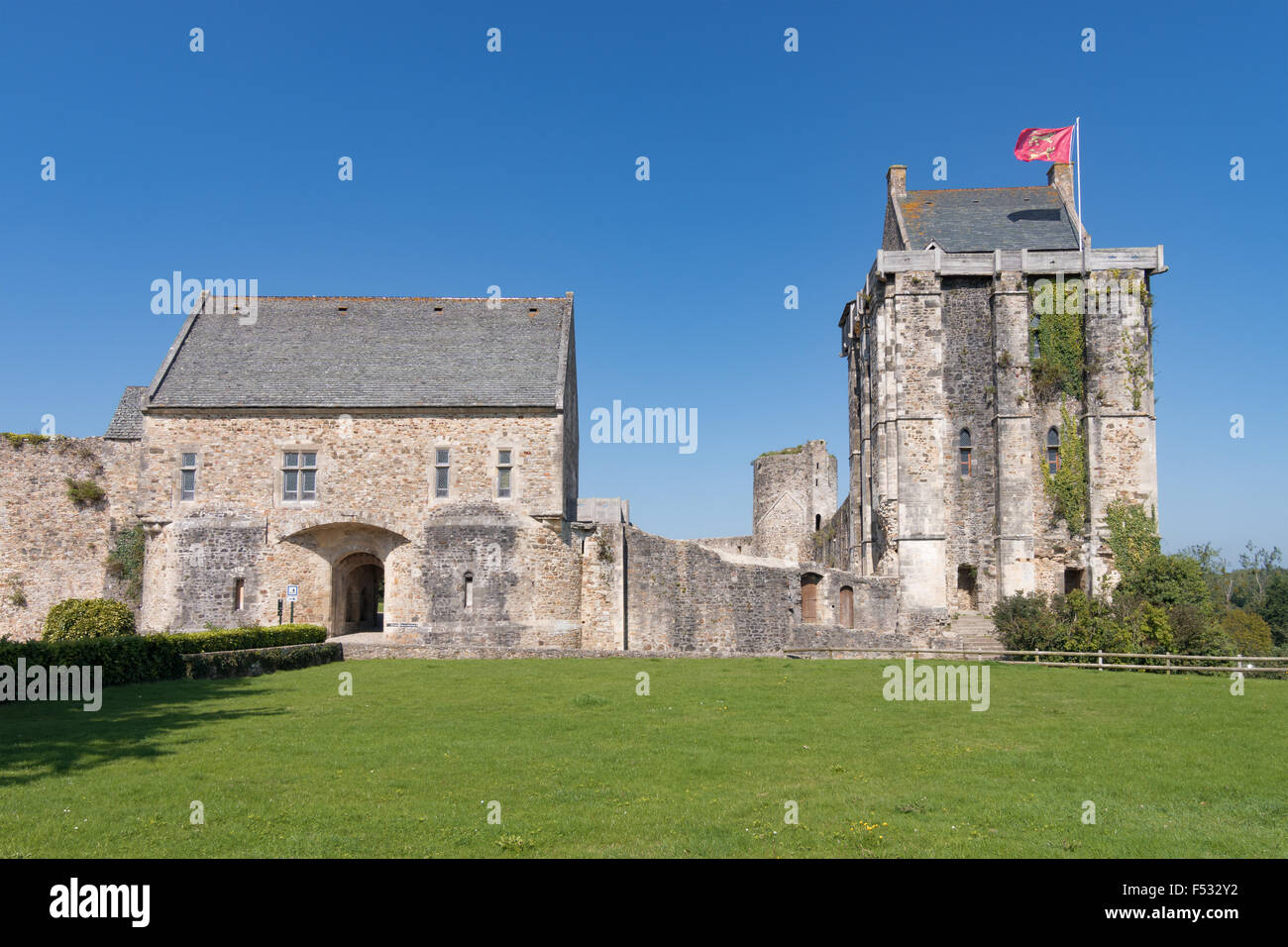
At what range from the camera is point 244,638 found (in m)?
22.5

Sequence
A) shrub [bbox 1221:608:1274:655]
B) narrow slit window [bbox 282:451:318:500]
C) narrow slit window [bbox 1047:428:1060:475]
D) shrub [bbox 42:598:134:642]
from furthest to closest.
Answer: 1. shrub [bbox 1221:608:1274:655]
2. narrow slit window [bbox 1047:428:1060:475]
3. narrow slit window [bbox 282:451:318:500]
4. shrub [bbox 42:598:134:642]

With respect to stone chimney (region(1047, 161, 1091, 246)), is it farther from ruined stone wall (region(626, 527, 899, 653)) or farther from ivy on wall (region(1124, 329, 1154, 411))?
ruined stone wall (region(626, 527, 899, 653))

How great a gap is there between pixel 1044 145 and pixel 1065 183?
442 centimetres

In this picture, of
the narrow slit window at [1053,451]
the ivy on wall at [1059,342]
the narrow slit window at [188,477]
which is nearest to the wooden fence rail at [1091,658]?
the narrow slit window at [1053,451]

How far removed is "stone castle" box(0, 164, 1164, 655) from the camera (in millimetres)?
28781

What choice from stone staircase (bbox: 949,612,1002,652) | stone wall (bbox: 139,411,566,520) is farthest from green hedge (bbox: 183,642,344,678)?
stone staircase (bbox: 949,612,1002,652)

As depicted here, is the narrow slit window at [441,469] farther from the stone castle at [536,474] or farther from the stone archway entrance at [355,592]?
the stone archway entrance at [355,592]

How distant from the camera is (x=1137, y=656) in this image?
24484 millimetres

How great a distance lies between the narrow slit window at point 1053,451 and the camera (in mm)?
33094

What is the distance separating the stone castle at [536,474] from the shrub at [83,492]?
134 mm

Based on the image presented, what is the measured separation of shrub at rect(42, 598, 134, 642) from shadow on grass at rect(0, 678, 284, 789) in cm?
713
